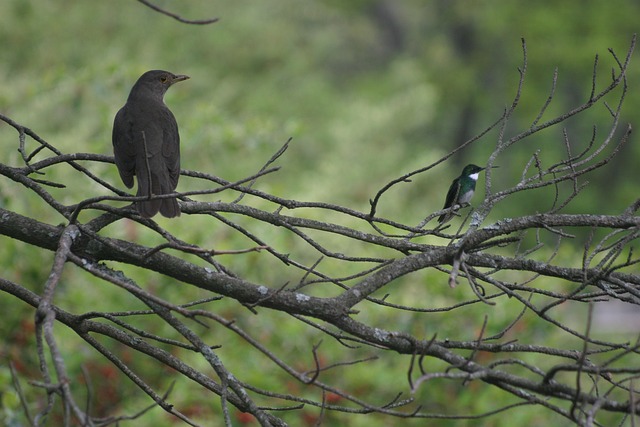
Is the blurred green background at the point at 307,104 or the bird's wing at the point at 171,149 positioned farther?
the blurred green background at the point at 307,104

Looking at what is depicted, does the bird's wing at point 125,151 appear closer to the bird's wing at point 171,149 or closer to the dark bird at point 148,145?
the dark bird at point 148,145

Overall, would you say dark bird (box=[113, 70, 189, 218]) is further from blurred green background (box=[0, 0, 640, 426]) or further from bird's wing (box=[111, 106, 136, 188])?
blurred green background (box=[0, 0, 640, 426])

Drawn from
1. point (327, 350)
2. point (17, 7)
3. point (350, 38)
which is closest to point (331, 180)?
point (327, 350)

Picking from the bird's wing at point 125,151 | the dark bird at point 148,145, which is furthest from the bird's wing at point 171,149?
the bird's wing at point 125,151

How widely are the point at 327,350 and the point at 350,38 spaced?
755 inches

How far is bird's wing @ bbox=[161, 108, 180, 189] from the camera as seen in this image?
3959mm

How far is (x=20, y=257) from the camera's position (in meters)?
6.36

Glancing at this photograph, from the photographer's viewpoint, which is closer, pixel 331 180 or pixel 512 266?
pixel 512 266

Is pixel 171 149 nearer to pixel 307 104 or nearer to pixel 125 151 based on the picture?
pixel 125 151

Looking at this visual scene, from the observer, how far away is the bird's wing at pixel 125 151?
390cm

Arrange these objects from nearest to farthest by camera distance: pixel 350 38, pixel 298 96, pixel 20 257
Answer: pixel 20 257 < pixel 298 96 < pixel 350 38

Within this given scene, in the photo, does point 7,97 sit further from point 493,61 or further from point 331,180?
point 493,61

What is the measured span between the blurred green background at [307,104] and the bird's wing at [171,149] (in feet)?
5.54

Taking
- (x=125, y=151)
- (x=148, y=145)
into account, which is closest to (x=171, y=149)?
(x=148, y=145)
